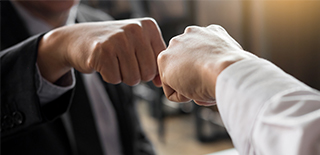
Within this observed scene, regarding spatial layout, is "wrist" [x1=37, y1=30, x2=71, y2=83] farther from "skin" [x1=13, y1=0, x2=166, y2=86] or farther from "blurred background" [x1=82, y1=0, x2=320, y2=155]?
"blurred background" [x1=82, y1=0, x2=320, y2=155]

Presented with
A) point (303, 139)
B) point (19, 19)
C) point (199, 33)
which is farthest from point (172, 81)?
point (19, 19)

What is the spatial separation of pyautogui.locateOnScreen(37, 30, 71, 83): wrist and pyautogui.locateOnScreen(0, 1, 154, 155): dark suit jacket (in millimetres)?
17

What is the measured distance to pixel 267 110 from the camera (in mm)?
297

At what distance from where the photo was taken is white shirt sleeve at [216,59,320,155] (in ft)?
0.91

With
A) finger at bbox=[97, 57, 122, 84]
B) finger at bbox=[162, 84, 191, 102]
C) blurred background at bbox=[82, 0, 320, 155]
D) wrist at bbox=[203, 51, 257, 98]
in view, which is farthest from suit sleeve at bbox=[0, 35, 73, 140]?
blurred background at bbox=[82, 0, 320, 155]

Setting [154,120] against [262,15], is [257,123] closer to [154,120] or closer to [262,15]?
[262,15]

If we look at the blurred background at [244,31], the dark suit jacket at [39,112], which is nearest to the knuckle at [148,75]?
the dark suit jacket at [39,112]

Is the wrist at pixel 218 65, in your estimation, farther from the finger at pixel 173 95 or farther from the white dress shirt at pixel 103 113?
the white dress shirt at pixel 103 113

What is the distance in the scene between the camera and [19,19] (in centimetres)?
89

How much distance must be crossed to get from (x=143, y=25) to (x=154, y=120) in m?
2.47

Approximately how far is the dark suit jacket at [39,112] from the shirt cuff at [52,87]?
1 centimetres

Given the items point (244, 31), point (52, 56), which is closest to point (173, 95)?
point (52, 56)

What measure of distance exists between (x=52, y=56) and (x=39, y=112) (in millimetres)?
110

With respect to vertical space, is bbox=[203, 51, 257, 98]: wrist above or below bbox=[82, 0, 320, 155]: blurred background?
above
